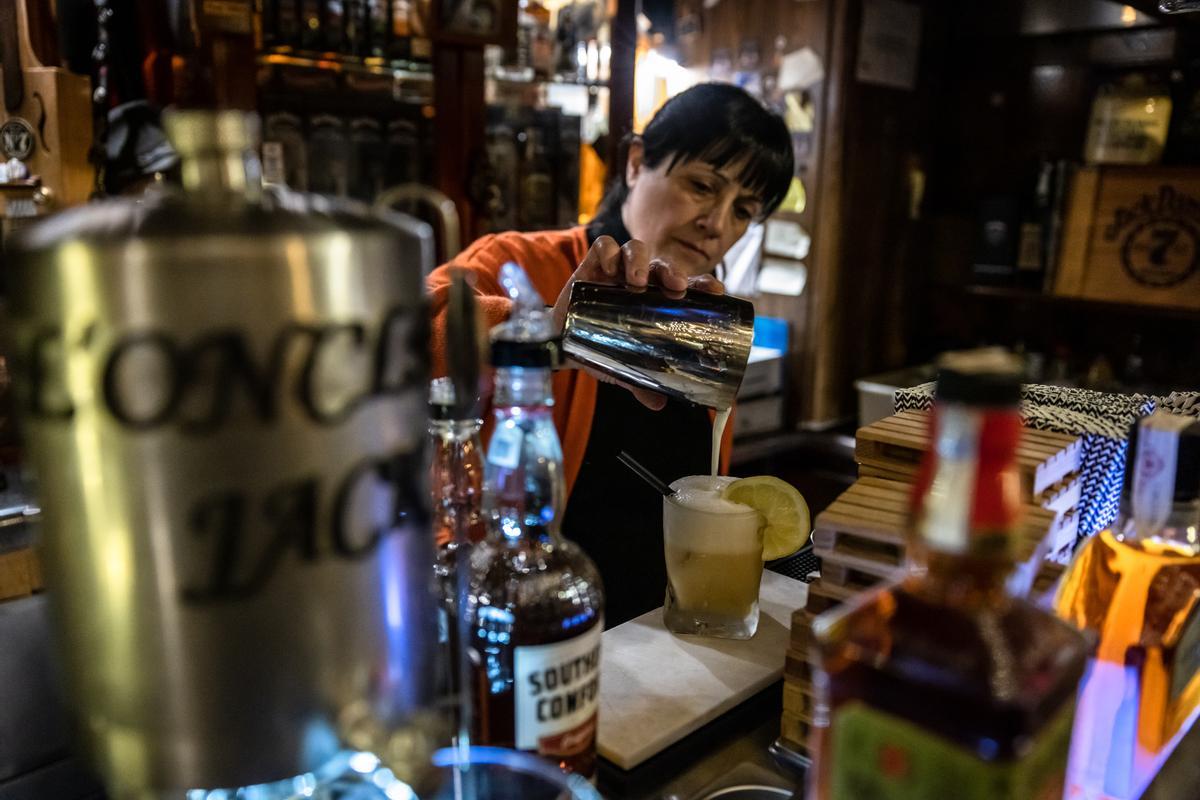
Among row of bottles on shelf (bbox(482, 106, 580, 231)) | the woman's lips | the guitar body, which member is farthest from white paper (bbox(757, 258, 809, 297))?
the guitar body

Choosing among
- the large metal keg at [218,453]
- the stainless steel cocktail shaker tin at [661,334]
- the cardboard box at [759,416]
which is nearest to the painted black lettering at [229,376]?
the large metal keg at [218,453]

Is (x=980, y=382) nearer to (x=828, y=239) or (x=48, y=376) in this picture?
(x=48, y=376)

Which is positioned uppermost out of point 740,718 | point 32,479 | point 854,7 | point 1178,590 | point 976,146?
point 854,7

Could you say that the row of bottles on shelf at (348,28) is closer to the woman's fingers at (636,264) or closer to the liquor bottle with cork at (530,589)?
the woman's fingers at (636,264)

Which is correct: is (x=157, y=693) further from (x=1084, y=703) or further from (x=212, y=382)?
(x=1084, y=703)

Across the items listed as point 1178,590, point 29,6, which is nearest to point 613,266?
point 1178,590

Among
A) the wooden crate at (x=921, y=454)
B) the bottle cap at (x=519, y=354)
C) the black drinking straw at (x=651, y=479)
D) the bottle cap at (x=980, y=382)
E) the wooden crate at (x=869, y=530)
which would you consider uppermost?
the bottle cap at (x=980, y=382)

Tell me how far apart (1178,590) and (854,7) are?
3317mm

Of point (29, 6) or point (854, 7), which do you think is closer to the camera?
point (29, 6)

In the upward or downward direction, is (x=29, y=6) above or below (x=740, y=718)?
above

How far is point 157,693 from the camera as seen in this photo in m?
0.43

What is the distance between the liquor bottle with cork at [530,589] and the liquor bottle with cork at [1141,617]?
409mm

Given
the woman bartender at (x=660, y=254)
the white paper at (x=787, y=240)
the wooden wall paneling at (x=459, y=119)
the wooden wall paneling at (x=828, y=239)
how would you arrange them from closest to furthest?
1. the woman bartender at (x=660, y=254)
2. the wooden wall paneling at (x=459, y=119)
3. the wooden wall paneling at (x=828, y=239)
4. the white paper at (x=787, y=240)

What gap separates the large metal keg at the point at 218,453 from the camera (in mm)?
402
